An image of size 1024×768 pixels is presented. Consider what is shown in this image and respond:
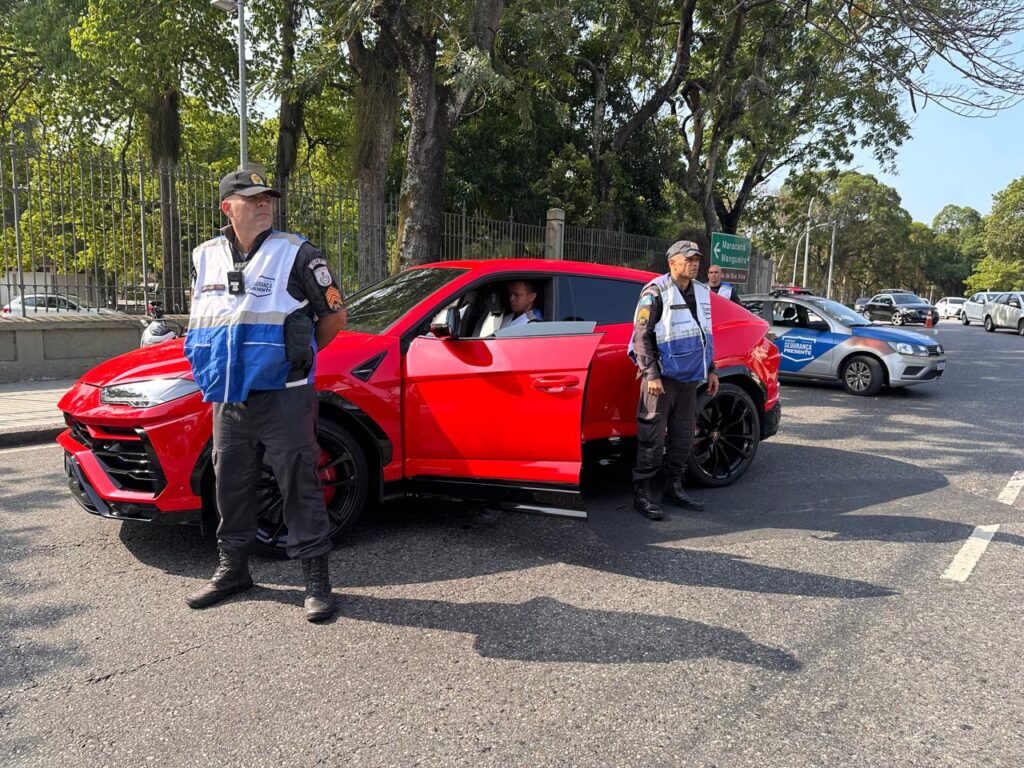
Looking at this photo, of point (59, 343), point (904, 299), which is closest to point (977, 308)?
point (904, 299)

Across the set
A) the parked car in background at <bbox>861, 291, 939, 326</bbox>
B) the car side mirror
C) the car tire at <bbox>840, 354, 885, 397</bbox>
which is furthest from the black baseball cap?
the parked car in background at <bbox>861, 291, 939, 326</bbox>

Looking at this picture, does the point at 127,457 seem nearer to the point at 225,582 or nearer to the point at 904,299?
the point at 225,582

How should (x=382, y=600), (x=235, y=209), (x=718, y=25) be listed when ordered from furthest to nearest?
1. (x=718, y=25)
2. (x=382, y=600)
3. (x=235, y=209)

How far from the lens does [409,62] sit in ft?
30.6

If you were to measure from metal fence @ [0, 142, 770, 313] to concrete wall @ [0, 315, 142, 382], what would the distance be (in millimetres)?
→ 280

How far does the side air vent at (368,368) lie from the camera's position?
3750 millimetres

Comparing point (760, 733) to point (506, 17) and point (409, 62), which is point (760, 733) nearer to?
point (409, 62)

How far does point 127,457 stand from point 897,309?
2816 centimetres

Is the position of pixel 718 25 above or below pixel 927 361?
above

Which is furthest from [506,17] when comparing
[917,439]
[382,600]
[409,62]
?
[382,600]

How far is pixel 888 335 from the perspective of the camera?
33.8ft

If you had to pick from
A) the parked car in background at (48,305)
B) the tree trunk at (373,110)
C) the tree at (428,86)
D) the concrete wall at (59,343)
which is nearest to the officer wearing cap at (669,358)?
the tree at (428,86)

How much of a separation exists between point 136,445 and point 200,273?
37.2 inches

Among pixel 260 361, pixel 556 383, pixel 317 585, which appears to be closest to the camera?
pixel 260 361
